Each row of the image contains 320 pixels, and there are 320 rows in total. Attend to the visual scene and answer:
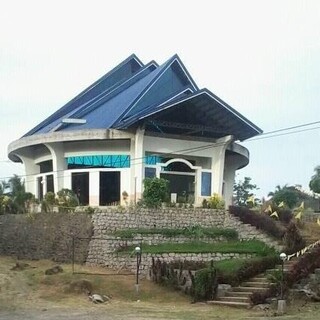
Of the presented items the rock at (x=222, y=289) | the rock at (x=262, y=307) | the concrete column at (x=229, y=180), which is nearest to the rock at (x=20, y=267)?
the rock at (x=222, y=289)

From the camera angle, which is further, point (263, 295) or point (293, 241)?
point (293, 241)

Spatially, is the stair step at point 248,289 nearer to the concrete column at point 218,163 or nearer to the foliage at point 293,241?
the foliage at point 293,241

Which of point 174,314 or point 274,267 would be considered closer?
point 174,314

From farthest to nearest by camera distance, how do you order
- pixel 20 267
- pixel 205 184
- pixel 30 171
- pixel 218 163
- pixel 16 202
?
pixel 30 171 → pixel 218 163 → pixel 205 184 → pixel 16 202 → pixel 20 267

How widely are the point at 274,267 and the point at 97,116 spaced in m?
16.8

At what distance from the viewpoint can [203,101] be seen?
31.8 meters

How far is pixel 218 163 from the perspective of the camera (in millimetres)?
33375

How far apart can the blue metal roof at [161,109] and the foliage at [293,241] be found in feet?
35.4

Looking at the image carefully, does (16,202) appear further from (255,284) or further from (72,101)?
(255,284)

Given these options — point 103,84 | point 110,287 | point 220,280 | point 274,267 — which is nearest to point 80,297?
point 110,287

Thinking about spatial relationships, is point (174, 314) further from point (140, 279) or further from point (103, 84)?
point (103, 84)

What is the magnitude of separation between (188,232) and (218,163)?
9.20 m

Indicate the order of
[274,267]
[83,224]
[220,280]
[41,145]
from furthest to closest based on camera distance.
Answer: [41,145] → [83,224] → [274,267] → [220,280]

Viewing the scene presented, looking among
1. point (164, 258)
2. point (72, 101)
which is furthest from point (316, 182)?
point (164, 258)
